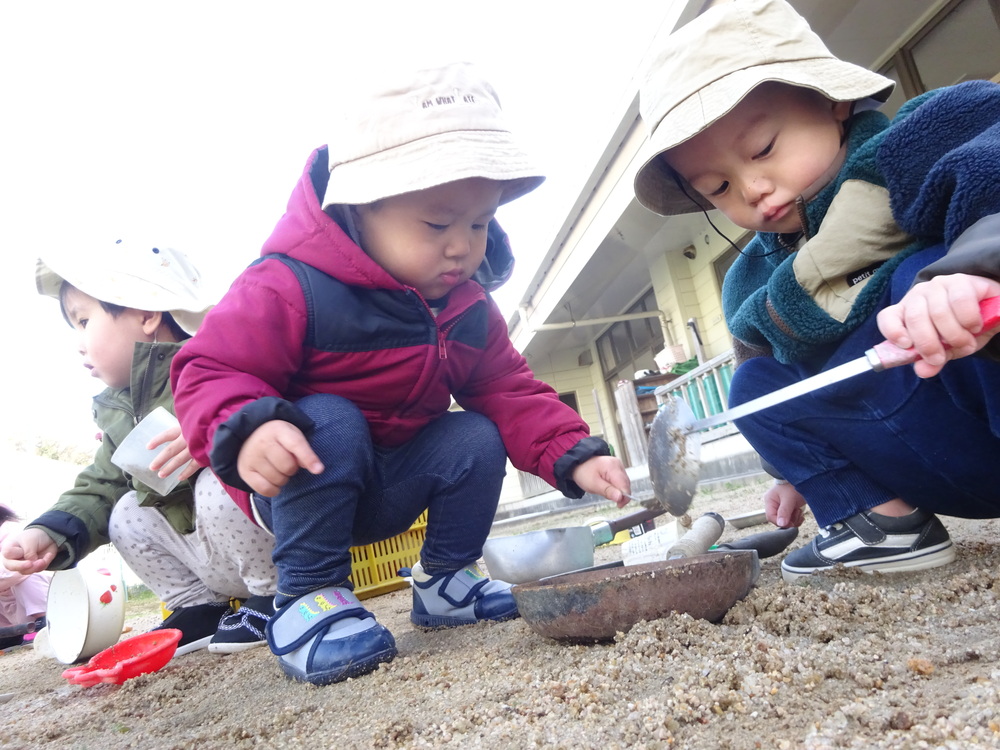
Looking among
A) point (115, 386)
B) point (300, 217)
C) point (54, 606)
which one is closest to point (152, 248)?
point (115, 386)

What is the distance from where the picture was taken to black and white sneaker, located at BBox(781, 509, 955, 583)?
1415 millimetres

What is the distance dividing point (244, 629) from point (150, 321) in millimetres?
1103

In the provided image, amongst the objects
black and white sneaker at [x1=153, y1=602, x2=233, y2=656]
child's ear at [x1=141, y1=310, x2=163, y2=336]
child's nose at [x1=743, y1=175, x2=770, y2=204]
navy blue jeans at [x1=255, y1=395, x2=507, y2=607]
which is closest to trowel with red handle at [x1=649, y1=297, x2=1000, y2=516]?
child's nose at [x1=743, y1=175, x2=770, y2=204]

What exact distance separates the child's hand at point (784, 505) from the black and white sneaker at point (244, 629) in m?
1.51

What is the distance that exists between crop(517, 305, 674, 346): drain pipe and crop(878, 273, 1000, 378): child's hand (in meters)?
7.26

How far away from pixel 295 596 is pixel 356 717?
0.51 meters

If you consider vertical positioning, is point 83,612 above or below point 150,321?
below

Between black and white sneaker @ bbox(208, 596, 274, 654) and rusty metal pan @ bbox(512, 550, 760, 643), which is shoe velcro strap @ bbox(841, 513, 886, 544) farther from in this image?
black and white sneaker @ bbox(208, 596, 274, 654)

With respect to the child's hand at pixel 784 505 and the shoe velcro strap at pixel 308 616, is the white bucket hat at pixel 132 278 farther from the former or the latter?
the child's hand at pixel 784 505

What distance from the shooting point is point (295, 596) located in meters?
1.54

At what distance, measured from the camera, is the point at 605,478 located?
5.88 feet

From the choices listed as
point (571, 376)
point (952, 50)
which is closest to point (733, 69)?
point (952, 50)

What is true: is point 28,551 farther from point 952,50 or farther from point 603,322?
point 603,322

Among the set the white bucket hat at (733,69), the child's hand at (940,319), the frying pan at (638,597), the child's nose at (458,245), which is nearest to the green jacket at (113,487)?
the child's nose at (458,245)
